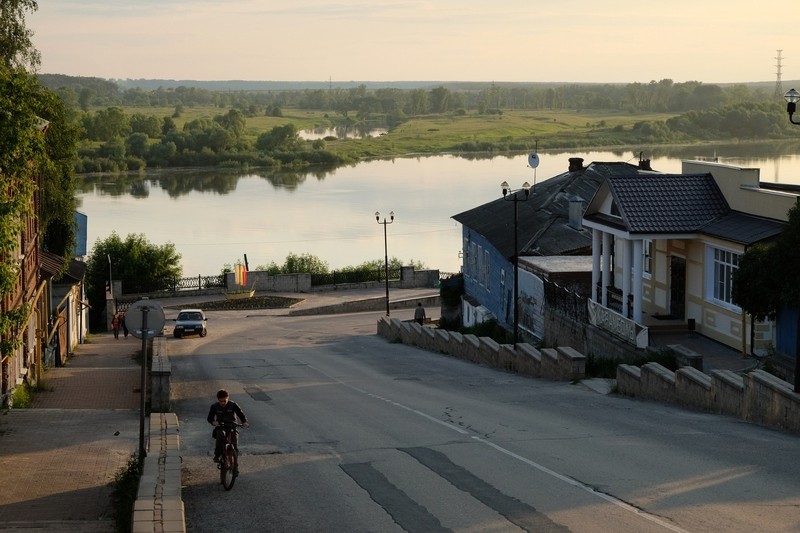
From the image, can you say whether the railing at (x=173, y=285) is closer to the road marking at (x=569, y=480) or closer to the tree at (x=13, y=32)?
the tree at (x=13, y=32)

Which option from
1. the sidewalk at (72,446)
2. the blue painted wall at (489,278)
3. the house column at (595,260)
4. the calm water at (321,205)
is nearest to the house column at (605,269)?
the house column at (595,260)

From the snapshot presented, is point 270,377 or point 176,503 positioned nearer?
point 176,503

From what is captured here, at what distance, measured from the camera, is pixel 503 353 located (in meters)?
29.3

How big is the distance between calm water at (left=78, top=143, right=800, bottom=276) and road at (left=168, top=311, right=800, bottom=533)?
26.3 metres

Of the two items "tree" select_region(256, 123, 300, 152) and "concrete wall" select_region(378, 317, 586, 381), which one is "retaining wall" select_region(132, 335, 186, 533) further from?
"tree" select_region(256, 123, 300, 152)

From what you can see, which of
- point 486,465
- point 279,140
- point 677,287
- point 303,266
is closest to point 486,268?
point 677,287

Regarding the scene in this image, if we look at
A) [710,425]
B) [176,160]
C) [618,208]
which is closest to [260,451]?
[710,425]

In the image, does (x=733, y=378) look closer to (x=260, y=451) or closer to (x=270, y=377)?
(x=260, y=451)

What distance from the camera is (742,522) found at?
11719 mm

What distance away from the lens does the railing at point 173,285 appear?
6544cm

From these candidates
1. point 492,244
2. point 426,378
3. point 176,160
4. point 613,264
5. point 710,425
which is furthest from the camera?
point 176,160

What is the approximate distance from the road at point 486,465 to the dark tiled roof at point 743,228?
5222 mm

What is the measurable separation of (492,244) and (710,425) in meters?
26.0

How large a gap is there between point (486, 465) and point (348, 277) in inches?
2155
